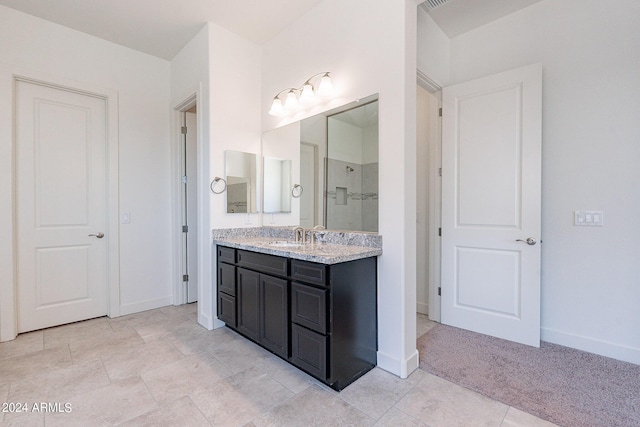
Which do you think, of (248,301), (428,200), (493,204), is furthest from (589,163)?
(248,301)

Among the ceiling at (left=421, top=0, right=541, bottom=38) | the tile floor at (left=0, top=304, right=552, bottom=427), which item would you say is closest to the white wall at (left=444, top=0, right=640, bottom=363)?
the ceiling at (left=421, top=0, right=541, bottom=38)

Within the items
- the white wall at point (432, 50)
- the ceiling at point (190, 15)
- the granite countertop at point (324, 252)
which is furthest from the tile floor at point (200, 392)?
the ceiling at point (190, 15)

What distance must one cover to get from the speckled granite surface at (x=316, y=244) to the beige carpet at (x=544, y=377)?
37.9 inches

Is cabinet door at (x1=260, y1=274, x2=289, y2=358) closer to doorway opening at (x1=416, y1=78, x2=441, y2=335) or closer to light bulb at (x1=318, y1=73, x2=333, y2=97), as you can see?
doorway opening at (x1=416, y1=78, x2=441, y2=335)

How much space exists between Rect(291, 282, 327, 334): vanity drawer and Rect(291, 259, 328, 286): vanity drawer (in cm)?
Result: 4

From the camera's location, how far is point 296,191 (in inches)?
112

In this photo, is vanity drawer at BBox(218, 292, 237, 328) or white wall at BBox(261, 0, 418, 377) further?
vanity drawer at BBox(218, 292, 237, 328)

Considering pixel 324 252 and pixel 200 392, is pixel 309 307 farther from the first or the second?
pixel 200 392

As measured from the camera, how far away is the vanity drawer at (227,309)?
102 inches

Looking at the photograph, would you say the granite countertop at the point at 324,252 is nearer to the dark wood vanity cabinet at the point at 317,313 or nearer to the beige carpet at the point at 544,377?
the dark wood vanity cabinet at the point at 317,313

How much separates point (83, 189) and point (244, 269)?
199cm

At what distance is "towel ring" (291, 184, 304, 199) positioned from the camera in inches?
111

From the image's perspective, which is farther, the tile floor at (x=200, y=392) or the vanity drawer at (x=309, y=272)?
the vanity drawer at (x=309, y=272)

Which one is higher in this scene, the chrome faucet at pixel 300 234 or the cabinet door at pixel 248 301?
the chrome faucet at pixel 300 234
